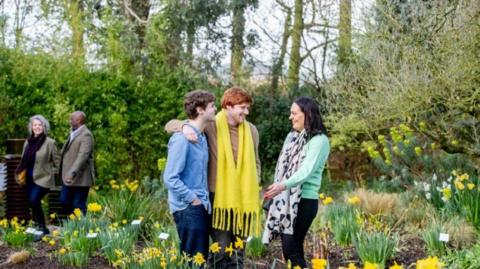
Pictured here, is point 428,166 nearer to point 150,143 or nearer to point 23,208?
point 150,143

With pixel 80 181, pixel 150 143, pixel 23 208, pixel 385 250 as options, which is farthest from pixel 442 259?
pixel 150 143

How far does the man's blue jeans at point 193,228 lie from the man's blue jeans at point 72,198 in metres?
3.82

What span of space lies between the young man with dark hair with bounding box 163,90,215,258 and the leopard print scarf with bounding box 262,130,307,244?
0.54m

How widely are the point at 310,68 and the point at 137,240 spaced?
26.7 feet

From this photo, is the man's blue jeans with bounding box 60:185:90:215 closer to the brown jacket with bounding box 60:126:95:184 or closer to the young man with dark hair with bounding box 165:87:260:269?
the brown jacket with bounding box 60:126:95:184

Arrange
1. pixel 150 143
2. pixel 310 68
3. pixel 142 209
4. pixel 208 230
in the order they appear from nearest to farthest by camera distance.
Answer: pixel 208 230 < pixel 142 209 < pixel 150 143 < pixel 310 68

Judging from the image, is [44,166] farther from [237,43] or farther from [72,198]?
[237,43]

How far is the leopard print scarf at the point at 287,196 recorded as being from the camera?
15.8 feet

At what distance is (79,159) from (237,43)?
23.9 feet

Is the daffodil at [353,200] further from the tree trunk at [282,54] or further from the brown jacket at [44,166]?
the tree trunk at [282,54]

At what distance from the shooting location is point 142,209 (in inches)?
308

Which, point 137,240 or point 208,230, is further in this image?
point 137,240

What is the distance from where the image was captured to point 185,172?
4.50m

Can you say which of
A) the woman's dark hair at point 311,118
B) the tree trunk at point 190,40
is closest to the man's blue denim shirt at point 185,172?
the woman's dark hair at point 311,118
